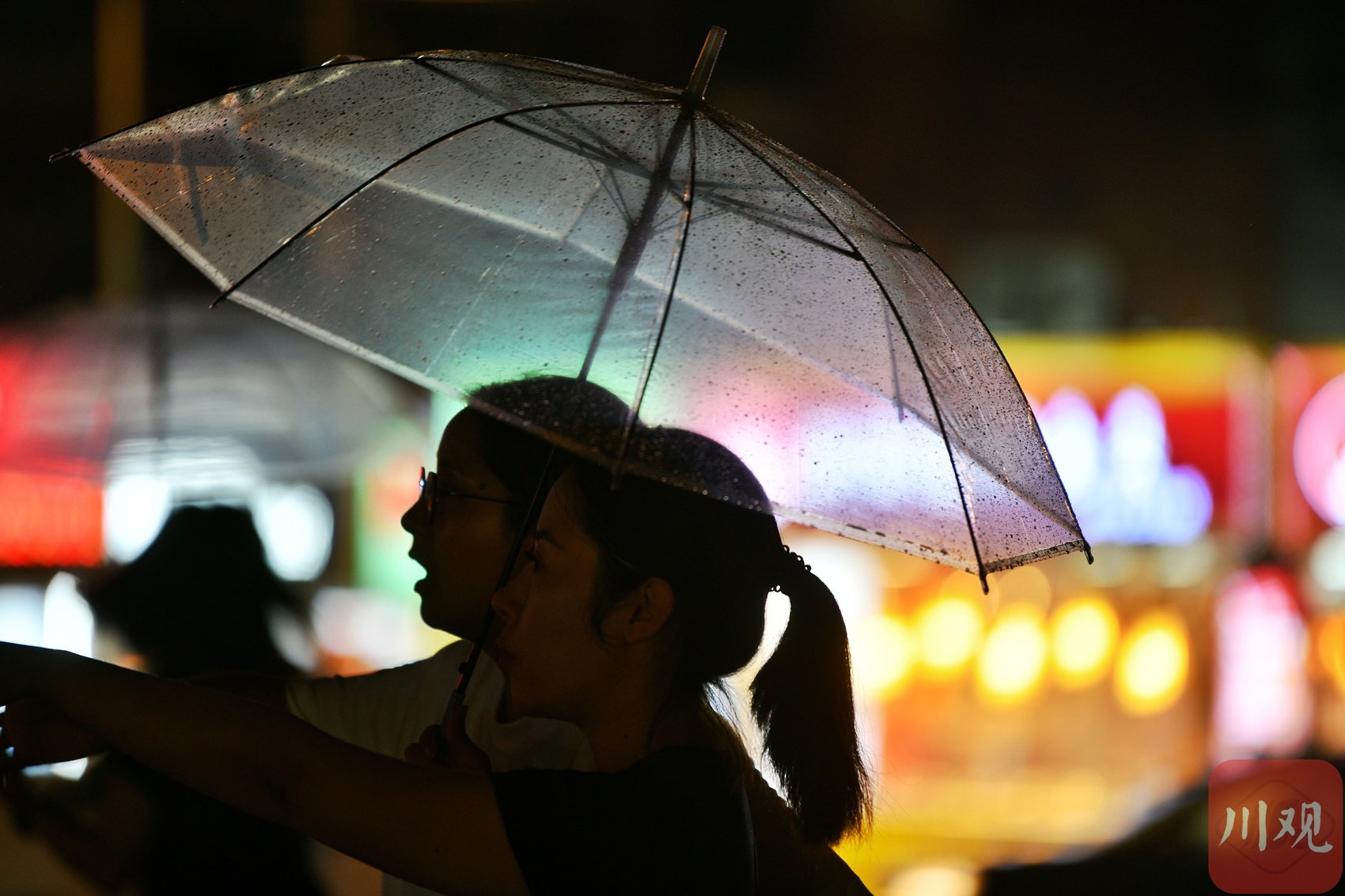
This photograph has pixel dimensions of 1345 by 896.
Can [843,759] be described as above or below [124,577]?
above

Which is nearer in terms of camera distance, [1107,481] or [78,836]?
[78,836]

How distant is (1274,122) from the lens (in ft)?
26.6

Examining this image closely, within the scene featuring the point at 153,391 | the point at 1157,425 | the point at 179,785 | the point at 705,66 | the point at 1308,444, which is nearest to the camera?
the point at 705,66

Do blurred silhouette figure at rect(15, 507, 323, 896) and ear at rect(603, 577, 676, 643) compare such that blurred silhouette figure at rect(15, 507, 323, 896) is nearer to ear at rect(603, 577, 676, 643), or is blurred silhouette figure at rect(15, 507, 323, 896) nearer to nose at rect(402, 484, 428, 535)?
nose at rect(402, 484, 428, 535)

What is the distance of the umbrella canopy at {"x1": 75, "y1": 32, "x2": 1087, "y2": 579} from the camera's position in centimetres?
156

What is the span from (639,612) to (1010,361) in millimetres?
5528

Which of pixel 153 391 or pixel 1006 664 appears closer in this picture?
pixel 153 391

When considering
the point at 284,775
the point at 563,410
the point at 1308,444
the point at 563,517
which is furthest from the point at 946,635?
the point at 284,775

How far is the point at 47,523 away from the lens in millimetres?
6785

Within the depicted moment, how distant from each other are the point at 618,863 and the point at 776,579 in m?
0.43

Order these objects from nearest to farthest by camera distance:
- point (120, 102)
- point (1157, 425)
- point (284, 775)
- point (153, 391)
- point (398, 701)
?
point (284, 775)
point (398, 701)
point (153, 391)
point (1157, 425)
point (120, 102)

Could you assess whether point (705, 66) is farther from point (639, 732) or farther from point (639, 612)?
point (639, 732)

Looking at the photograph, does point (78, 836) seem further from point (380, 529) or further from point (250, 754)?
point (380, 529)

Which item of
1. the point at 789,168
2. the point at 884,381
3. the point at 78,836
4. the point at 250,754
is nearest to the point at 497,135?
the point at 789,168
